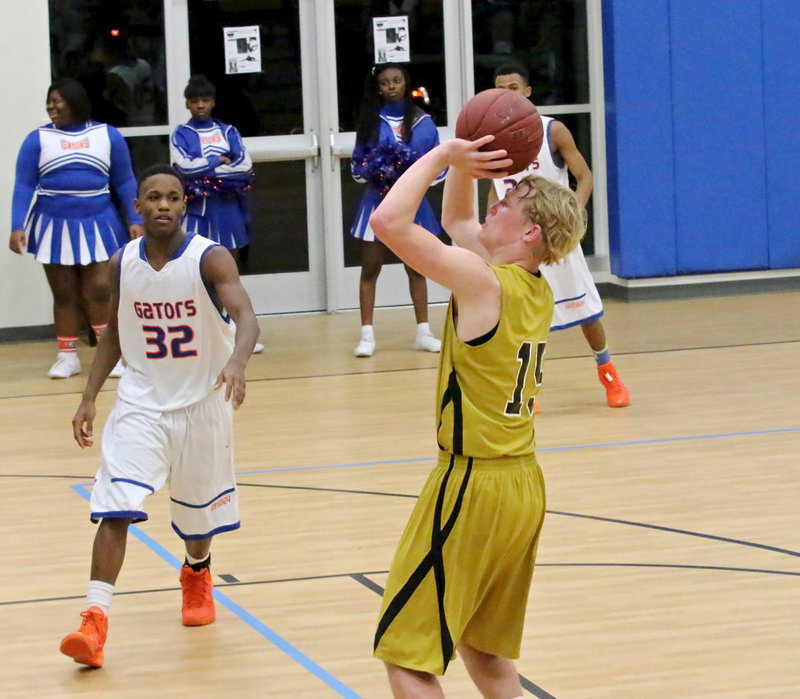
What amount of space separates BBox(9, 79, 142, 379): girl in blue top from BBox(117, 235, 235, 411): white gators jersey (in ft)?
14.9

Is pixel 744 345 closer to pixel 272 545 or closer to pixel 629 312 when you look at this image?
pixel 629 312

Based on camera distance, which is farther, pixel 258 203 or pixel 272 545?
pixel 258 203

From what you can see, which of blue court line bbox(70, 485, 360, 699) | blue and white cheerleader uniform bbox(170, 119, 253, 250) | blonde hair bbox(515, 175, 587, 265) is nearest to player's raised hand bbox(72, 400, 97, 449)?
blue court line bbox(70, 485, 360, 699)

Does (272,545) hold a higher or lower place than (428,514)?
lower

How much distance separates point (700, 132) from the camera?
1109cm

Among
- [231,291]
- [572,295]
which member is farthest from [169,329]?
[572,295]

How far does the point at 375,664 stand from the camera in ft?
12.4

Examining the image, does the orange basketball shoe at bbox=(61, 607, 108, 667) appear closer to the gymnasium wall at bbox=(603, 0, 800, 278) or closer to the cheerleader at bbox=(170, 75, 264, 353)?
the cheerleader at bbox=(170, 75, 264, 353)

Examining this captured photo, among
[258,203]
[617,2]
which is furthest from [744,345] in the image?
[258,203]

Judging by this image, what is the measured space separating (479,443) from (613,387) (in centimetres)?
447

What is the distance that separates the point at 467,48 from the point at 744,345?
3.44m

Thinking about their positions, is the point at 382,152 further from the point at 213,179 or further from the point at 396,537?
the point at 396,537

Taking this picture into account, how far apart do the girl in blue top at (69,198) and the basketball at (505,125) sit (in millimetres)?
5686

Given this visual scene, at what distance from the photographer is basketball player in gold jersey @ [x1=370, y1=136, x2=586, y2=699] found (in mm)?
2809
